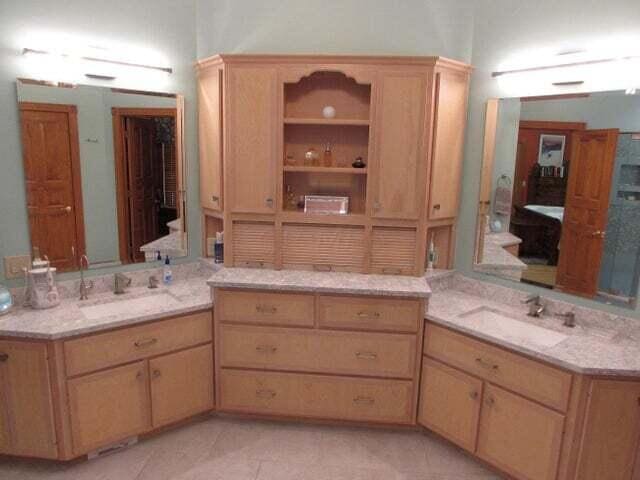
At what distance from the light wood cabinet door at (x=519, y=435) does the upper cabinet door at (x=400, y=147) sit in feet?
3.70

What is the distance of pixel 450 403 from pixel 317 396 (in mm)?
764

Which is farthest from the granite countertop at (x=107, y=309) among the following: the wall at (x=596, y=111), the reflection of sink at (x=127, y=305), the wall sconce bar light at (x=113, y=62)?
the wall at (x=596, y=111)

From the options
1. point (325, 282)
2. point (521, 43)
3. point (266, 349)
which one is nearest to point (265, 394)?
point (266, 349)

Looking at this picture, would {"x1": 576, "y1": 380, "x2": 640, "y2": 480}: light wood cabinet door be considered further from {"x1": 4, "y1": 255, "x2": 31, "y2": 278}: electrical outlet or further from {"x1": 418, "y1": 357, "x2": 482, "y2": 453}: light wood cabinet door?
{"x1": 4, "y1": 255, "x2": 31, "y2": 278}: electrical outlet

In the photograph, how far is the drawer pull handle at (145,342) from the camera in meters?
2.42

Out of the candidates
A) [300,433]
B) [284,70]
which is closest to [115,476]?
[300,433]

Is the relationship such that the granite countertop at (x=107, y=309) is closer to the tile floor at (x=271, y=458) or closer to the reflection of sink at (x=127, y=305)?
the reflection of sink at (x=127, y=305)

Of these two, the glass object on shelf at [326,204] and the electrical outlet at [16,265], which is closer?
the electrical outlet at [16,265]

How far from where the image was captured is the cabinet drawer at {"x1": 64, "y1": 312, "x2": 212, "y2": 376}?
225 centimetres

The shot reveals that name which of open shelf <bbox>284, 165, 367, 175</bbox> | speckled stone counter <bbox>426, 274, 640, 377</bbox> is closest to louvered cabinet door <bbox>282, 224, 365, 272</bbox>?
open shelf <bbox>284, 165, 367, 175</bbox>

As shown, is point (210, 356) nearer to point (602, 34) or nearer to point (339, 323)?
point (339, 323)

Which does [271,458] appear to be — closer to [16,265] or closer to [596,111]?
[16,265]

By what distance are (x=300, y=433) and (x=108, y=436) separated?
107cm

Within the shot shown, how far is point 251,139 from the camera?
2.77m
